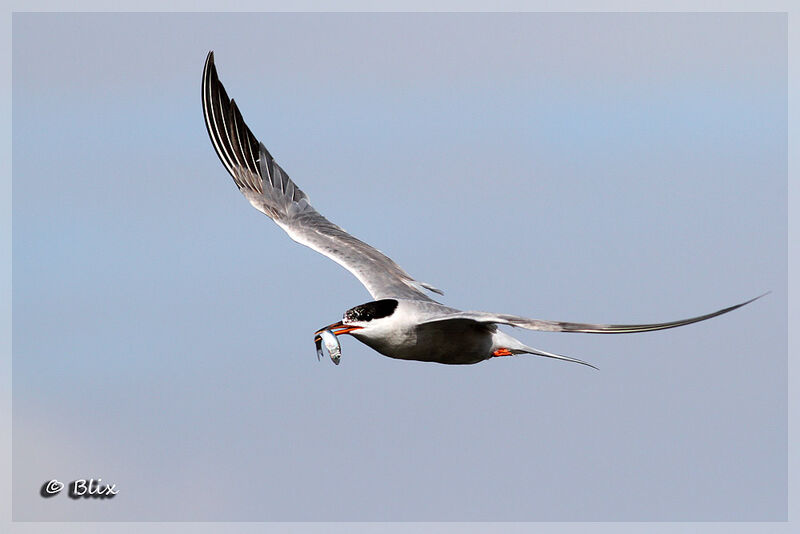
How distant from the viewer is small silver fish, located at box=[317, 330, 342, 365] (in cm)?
1574

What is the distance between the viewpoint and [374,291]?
17953 millimetres

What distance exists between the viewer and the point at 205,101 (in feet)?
69.5

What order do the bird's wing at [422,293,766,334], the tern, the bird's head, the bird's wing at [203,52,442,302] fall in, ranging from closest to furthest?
the bird's wing at [422,293,766,334] → the tern → the bird's head → the bird's wing at [203,52,442,302]

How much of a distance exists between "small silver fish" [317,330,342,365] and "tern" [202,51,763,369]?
8 cm

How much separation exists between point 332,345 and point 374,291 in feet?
7.68

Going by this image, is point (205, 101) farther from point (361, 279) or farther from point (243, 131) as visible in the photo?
point (361, 279)

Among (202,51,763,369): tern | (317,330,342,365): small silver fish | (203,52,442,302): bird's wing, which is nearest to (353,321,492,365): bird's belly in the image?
(202,51,763,369): tern

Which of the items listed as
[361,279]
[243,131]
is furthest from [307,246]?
[243,131]

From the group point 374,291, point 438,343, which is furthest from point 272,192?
point 438,343

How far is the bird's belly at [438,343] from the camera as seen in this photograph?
16.0 m

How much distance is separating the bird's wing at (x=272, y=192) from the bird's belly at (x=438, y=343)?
7.74 feet

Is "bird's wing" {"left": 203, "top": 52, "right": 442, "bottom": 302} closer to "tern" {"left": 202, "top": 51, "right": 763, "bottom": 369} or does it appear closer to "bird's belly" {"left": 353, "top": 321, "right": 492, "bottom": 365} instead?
"tern" {"left": 202, "top": 51, "right": 763, "bottom": 369}

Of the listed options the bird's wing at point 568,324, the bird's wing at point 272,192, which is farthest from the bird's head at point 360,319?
the bird's wing at point 272,192

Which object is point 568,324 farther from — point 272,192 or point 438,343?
point 272,192
